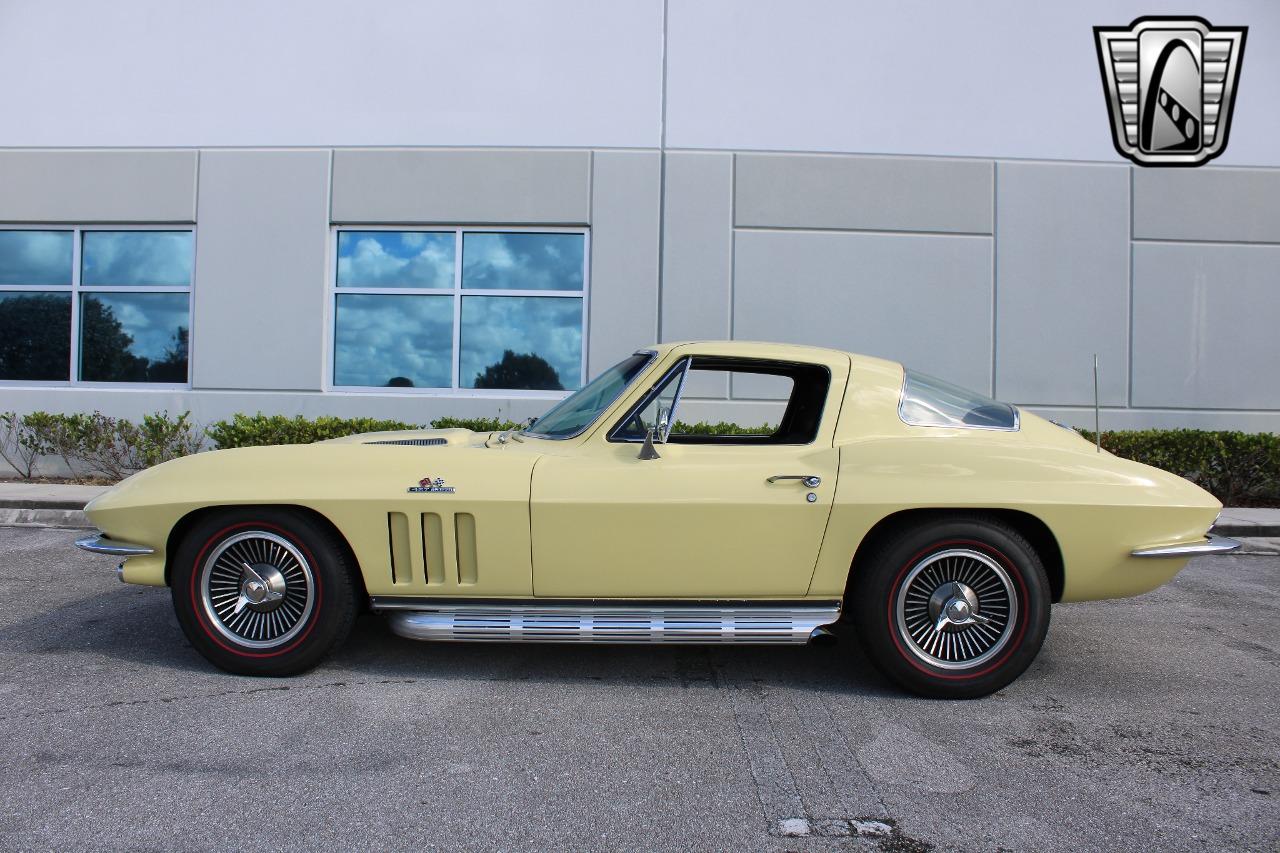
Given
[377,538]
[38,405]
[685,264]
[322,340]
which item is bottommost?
[377,538]

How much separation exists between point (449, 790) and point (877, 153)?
902cm

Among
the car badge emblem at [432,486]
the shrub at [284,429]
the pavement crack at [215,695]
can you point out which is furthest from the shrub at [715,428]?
the pavement crack at [215,695]

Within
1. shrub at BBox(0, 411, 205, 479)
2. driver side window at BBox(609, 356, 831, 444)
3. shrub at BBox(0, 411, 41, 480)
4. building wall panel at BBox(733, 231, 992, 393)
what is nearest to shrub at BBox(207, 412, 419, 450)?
shrub at BBox(0, 411, 205, 479)

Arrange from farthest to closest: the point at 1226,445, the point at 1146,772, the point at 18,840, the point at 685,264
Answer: the point at 685,264
the point at 1226,445
the point at 1146,772
the point at 18,840

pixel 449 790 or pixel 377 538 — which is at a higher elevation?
pixel 377 538

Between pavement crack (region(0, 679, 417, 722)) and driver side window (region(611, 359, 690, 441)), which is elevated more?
driver side window (region(611, 359, 690, 441))

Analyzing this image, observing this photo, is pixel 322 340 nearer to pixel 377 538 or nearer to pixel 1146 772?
pixel 377 538

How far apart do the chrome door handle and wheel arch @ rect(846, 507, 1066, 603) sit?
0.32 meters

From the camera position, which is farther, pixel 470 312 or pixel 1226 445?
pixel 470 312

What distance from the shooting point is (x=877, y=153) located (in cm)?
985

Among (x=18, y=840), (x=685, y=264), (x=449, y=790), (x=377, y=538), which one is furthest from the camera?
(x=685, y=264)

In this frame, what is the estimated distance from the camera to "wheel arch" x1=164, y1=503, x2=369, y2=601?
3658mm

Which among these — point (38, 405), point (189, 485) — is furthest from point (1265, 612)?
point (38, 405)

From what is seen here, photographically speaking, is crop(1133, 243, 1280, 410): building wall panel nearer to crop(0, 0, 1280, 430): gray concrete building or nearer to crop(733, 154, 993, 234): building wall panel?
crop(0, 0, 1280, 430): gray concrete building
